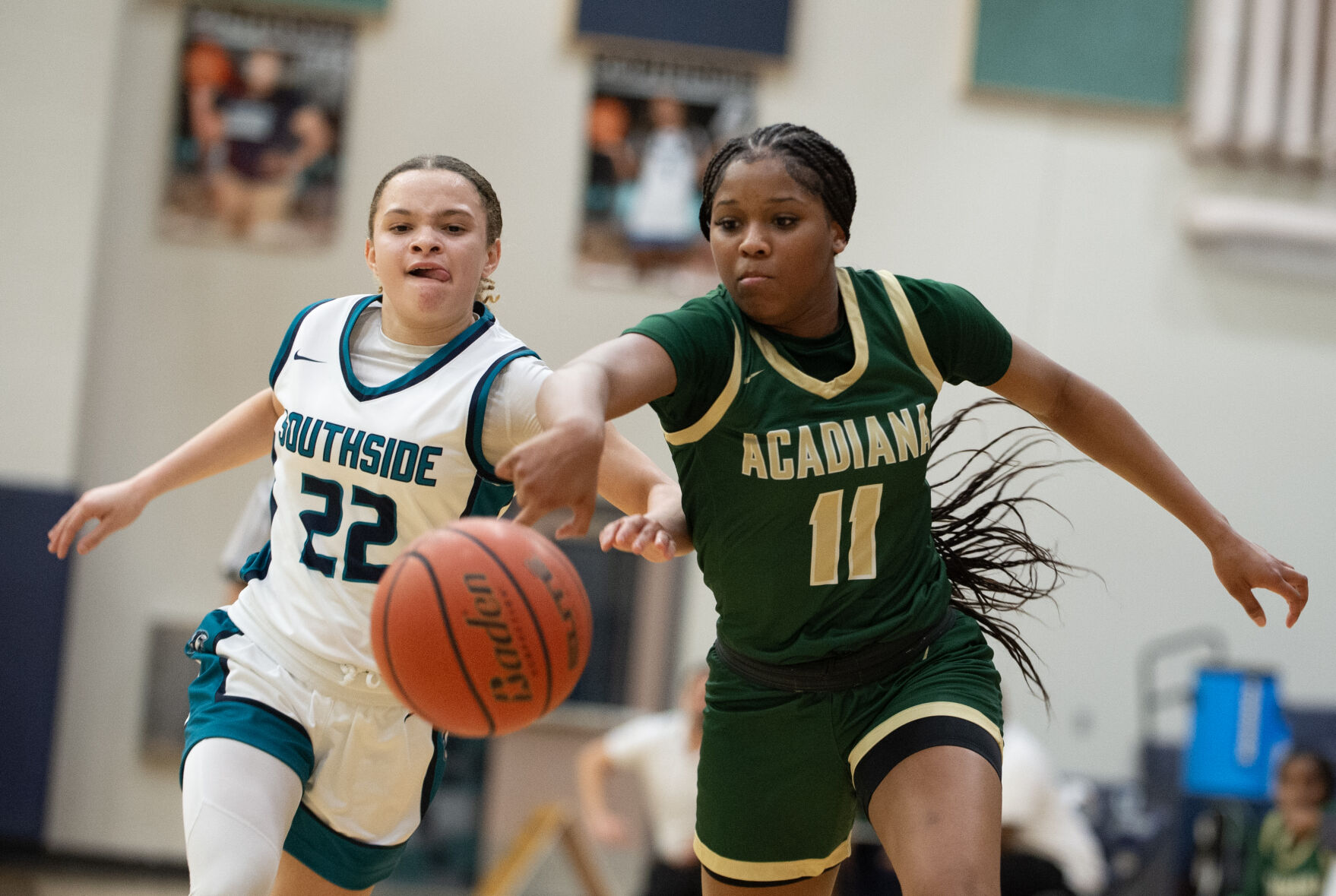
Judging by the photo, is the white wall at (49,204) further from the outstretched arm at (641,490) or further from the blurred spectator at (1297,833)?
the blurred spectator at (1297,833)

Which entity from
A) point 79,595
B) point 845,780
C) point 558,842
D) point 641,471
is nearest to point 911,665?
point 845,780

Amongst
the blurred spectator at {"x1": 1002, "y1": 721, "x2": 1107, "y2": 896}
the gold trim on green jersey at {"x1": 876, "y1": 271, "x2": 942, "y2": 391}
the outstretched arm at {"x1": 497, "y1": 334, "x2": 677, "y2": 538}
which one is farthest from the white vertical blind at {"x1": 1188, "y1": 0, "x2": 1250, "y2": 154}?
→ the outstretched arm at {"x1": 497, "y1": 334, "x2": 677, "y2": 538}

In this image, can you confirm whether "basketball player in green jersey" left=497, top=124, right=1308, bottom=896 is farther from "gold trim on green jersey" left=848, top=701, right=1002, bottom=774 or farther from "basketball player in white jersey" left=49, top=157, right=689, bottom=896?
"basketball player in white jersey" left=49, top=157, right=689, bottom=896

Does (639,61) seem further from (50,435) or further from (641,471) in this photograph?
(641,471)

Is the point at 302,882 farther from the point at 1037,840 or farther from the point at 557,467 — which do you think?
the point at 1037,840

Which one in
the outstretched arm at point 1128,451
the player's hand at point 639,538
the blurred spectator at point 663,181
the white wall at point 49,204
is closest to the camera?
the player's hand at point 639,538

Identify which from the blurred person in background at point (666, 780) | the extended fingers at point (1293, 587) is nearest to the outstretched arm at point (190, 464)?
the extended fingers at point (1293, 587)

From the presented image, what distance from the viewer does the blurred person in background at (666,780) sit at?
5855 mm

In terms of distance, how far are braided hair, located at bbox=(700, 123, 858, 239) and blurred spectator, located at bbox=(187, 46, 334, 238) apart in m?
6.31

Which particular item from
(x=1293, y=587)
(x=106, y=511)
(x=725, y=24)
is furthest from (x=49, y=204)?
(x=1293, y=587)

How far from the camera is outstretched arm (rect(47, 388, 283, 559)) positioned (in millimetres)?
2666

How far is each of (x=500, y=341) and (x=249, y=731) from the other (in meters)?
0.82

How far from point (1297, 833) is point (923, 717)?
15.0ft

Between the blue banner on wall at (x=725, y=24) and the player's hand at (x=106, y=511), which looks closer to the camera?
the player's hand at (x=106, y=511)
